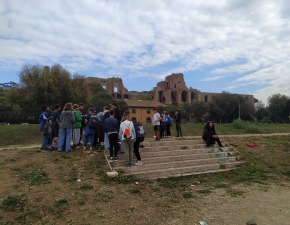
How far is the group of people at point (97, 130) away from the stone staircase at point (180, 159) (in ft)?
1.35

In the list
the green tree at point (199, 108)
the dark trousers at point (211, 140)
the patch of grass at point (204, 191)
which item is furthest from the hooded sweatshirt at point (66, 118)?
the green tree at point (199, 108)

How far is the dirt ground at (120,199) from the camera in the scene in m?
4.79

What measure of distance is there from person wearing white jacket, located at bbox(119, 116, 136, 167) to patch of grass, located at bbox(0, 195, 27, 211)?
3471 millimetres

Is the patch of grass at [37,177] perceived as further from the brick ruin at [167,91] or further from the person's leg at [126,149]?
the brick ruin at [167,91]

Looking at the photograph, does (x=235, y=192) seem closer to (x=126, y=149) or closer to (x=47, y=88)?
(x=126, y=149)

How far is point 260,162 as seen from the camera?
10.2m

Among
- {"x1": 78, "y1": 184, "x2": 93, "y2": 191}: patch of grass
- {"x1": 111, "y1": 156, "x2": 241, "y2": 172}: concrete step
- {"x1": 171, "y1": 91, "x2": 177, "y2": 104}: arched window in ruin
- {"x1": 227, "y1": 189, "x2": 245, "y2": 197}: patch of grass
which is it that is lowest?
{"x1": 227, "y1": 189, "x2": 245, "y2": 197}: patch of grass

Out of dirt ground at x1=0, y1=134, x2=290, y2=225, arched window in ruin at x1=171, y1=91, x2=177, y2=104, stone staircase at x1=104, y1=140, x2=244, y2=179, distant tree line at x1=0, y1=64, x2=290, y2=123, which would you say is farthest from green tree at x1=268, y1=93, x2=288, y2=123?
dirt ground at x1=0, y1=134, x2=290, y2=225

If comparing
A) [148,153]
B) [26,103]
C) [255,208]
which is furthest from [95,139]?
[26,103]

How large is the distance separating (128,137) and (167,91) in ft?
269

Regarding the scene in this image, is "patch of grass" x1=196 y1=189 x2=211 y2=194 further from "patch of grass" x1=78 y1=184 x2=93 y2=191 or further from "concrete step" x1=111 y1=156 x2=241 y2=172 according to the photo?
"patch of grass" x1=78 y1=184 x2=93 y2=191

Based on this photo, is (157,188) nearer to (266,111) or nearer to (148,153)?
(148,153)

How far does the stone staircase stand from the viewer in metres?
8.11

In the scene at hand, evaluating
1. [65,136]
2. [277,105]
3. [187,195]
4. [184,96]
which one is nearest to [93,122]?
[65,136]
